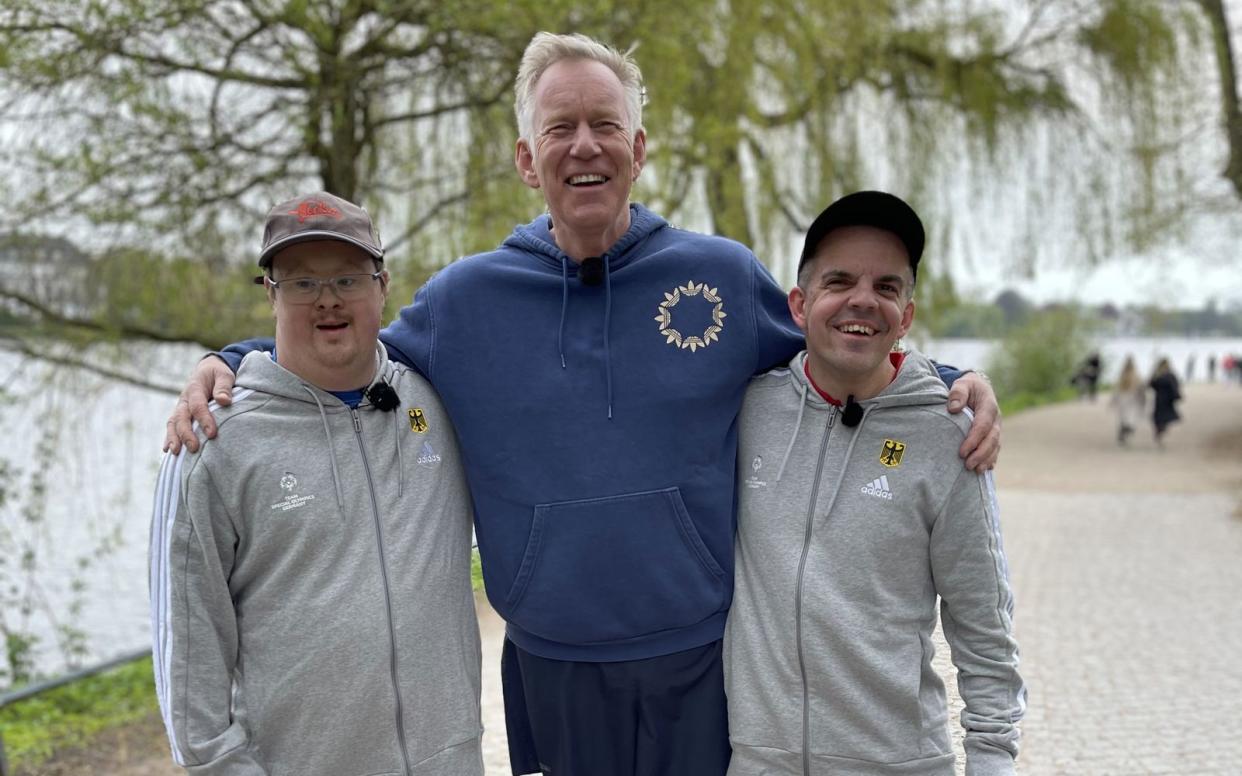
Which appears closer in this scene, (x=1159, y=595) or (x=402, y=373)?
(x=402, y=373)

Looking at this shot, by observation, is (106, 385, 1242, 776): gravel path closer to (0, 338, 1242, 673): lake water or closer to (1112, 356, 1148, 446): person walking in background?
(1112, 356, 1148, 446): person walking in background

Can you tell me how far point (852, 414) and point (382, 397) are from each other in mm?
1013

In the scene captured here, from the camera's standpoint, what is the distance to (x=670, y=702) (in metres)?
2.39

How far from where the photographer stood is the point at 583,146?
2400 millimetres

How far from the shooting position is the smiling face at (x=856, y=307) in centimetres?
224

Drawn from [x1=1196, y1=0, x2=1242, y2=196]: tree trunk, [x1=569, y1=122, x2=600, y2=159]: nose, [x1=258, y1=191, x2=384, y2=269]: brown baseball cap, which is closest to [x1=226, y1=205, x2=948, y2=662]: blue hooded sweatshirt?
[x1=569, y1=122, x2=600, y2=159]: nose

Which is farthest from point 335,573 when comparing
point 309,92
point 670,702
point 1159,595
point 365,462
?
point 1159,595

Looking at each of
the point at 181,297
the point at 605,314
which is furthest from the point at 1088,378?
the point at 605,314

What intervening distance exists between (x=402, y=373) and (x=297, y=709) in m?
0.75

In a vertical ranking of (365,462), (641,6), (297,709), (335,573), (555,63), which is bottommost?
(297,709)

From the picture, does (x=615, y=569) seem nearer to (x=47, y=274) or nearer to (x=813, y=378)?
(x=813, y=378)

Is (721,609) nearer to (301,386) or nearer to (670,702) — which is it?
(670,702)

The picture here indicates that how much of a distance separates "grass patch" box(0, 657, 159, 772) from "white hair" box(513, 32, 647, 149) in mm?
4489

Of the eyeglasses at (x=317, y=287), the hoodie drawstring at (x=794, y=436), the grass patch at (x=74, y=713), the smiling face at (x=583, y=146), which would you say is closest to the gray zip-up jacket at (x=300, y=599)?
the eyeglasses at (x=317, y=287)
